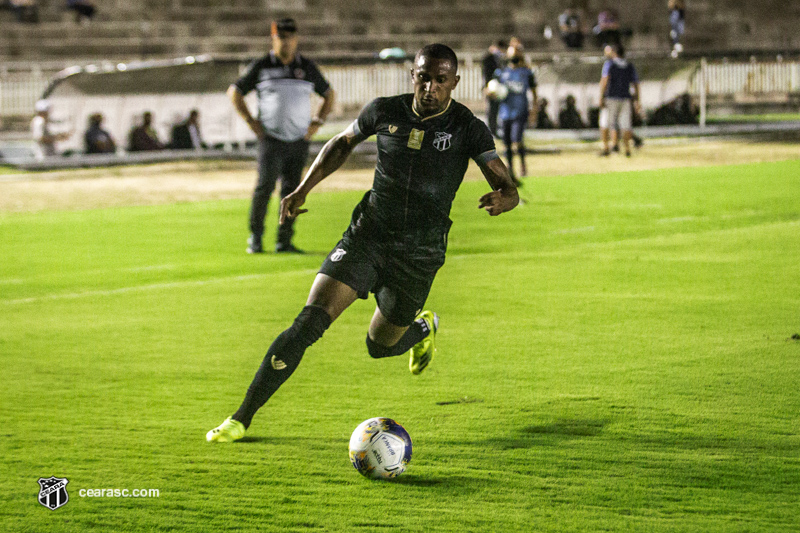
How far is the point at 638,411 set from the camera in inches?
244

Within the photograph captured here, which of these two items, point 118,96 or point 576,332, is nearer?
point 576,332

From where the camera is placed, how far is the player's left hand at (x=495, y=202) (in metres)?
5.41

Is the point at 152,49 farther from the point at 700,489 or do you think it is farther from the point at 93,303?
the point at 700,489

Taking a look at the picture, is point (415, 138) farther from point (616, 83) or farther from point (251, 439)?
point (616, 83)

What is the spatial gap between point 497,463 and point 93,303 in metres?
5.47

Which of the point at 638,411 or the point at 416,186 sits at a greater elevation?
the point at 416,186

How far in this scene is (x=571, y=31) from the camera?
3572 cm

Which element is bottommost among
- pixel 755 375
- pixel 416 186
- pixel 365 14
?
pixel 755 375

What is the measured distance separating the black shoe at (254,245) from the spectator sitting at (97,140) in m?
11.1

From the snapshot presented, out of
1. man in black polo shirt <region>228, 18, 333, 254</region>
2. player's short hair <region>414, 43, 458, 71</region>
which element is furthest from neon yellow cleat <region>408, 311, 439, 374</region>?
man in black polo shirt <region>228, 18, 333, 254</region>

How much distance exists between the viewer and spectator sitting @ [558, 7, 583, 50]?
3569cm

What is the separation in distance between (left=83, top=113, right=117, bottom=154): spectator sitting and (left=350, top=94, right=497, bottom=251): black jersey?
1762 centimetres

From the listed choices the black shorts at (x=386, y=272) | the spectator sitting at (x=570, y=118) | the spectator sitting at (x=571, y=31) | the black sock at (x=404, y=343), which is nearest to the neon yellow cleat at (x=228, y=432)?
the black shorts at (x=386, y=272)

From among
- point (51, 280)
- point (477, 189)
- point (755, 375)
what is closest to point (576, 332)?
point (755, 375)
